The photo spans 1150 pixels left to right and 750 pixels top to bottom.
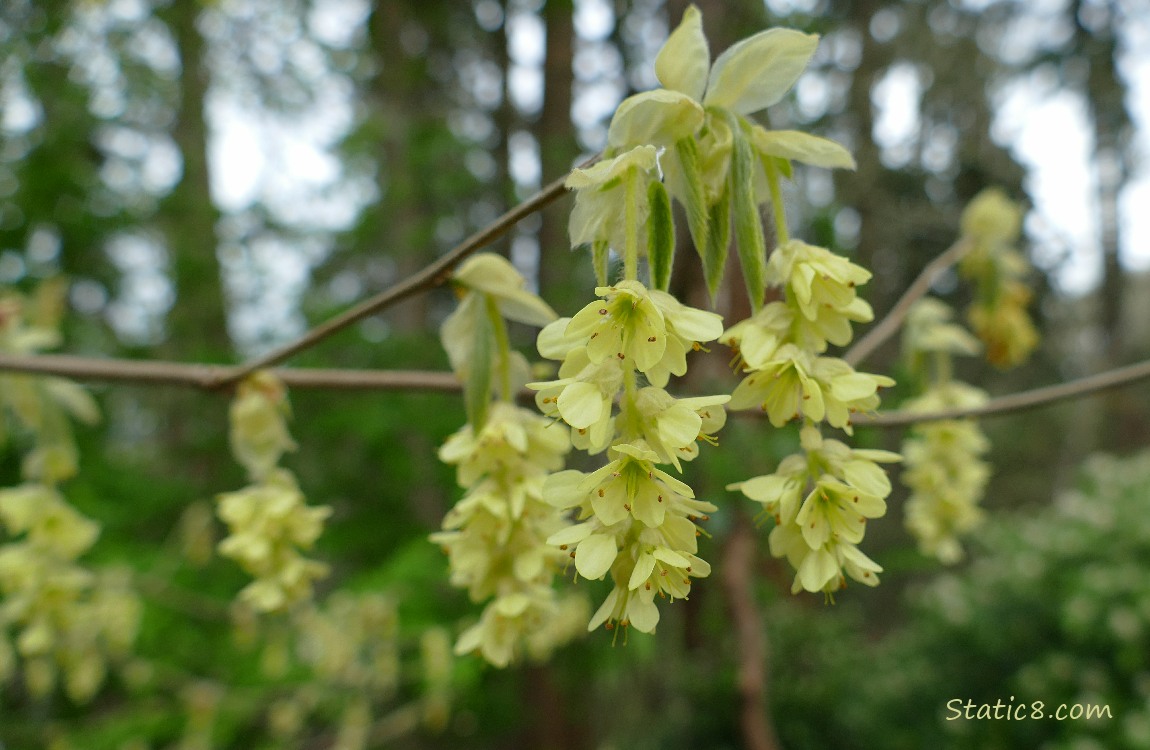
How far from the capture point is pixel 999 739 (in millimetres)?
3457

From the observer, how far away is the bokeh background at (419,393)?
9.09 ft

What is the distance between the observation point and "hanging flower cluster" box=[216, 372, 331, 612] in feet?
3.46

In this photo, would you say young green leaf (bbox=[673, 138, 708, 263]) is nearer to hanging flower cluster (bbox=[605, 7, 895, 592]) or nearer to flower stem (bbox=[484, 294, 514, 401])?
hanging flower cluster (bbox=[605, 7, 895, 592])

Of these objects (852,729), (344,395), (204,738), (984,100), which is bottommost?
(852,729)

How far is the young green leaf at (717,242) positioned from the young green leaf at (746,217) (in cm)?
2

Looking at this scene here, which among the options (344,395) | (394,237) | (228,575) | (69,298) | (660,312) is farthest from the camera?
(69,298)

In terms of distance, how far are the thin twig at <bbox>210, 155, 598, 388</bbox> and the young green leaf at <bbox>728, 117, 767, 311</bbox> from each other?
0.42 ft

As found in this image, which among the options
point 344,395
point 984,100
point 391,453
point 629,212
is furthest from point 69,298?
point 984,100

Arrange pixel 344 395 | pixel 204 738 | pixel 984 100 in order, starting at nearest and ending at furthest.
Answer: pixel 204 738, pixel 344 395, pixel 984 100

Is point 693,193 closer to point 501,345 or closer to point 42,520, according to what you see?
point 501,345

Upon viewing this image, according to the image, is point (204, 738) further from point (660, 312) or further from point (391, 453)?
point (660, 312)

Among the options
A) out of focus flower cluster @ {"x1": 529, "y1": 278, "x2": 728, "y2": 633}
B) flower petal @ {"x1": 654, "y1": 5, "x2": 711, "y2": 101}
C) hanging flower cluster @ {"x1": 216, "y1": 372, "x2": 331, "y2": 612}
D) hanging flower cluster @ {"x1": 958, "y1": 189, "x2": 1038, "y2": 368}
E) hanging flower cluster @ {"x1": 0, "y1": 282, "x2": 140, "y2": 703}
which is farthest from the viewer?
hanging flower cluster @ {"x1": 958, "y1": 189, "x2": 1038, "y2": 368}

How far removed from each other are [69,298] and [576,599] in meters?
3.64

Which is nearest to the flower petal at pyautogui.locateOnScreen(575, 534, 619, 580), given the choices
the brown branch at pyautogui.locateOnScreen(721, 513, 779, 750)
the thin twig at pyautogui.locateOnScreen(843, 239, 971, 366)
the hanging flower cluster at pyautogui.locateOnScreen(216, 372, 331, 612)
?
the hanging flower cluster at pyautogui.locateOnScreen(216, 372, 331, 612)
